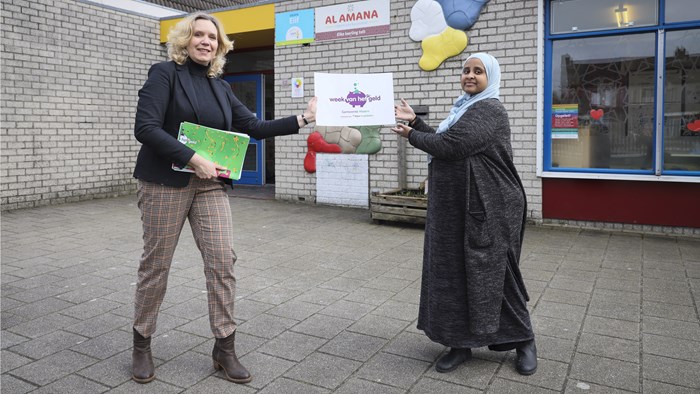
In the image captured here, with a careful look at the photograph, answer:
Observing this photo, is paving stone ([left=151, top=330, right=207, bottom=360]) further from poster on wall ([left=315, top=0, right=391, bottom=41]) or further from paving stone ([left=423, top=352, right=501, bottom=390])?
poster on wall ([left=315, top=0, right=391, bottom=41])

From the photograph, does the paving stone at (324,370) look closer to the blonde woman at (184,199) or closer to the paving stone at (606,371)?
the blonde woman at (184,199)

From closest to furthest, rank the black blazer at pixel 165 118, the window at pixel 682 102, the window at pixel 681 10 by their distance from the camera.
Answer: the black blazer at pixel 165 118
the window at pixel 681 10
the window at pixel 682 102

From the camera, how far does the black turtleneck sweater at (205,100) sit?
3.17 meters

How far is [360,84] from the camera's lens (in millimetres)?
3871

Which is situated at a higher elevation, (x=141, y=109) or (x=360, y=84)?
(x=360, y=84)

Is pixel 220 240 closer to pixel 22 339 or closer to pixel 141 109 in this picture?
pixel 141 109

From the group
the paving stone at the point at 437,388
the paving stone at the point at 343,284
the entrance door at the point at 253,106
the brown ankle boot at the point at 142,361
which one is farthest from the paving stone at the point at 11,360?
the entrance door at the point at 253,106

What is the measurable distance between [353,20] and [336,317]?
6.26 metres

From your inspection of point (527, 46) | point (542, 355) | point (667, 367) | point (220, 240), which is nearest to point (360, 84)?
point (220, 240)

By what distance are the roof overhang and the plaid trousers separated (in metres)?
7.80

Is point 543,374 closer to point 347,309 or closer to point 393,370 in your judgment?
point 393,370

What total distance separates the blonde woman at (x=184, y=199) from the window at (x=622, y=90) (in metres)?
5.80

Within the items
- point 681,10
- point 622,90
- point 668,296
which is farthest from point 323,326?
point 681,10

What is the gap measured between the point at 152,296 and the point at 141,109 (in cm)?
100
